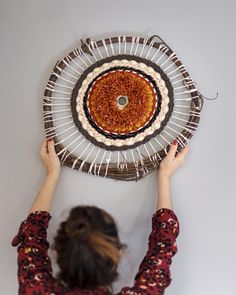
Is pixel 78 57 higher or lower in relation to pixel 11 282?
higher

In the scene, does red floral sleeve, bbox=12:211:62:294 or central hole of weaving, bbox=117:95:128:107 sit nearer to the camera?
red floral sleeve, bbox=12:211:62:294

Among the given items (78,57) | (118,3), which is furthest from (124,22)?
(78,57)

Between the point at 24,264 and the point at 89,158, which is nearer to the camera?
the point at 24,264

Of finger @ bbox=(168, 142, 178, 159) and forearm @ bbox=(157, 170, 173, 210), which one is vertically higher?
finger @ bbox=(168, 142, 178, 159)

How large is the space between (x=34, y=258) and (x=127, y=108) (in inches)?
21.5

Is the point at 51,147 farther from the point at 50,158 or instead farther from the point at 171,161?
the point at 171,161

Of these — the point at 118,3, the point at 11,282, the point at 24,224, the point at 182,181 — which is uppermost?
the point at 118,3

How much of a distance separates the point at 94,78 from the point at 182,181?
1.49 feet

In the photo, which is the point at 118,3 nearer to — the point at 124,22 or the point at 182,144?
the point at 124,22

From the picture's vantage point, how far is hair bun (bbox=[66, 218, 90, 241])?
877 millimetres

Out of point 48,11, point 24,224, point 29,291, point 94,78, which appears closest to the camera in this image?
point 29,291

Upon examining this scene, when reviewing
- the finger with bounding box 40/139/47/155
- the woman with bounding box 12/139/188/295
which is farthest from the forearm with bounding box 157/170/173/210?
the finger with bounding box 40/139/47/155

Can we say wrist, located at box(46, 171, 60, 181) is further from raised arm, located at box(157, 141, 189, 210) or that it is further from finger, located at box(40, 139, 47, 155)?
raised arm, located at box(157, 141, 189, 210)

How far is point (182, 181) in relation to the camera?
1246mm
